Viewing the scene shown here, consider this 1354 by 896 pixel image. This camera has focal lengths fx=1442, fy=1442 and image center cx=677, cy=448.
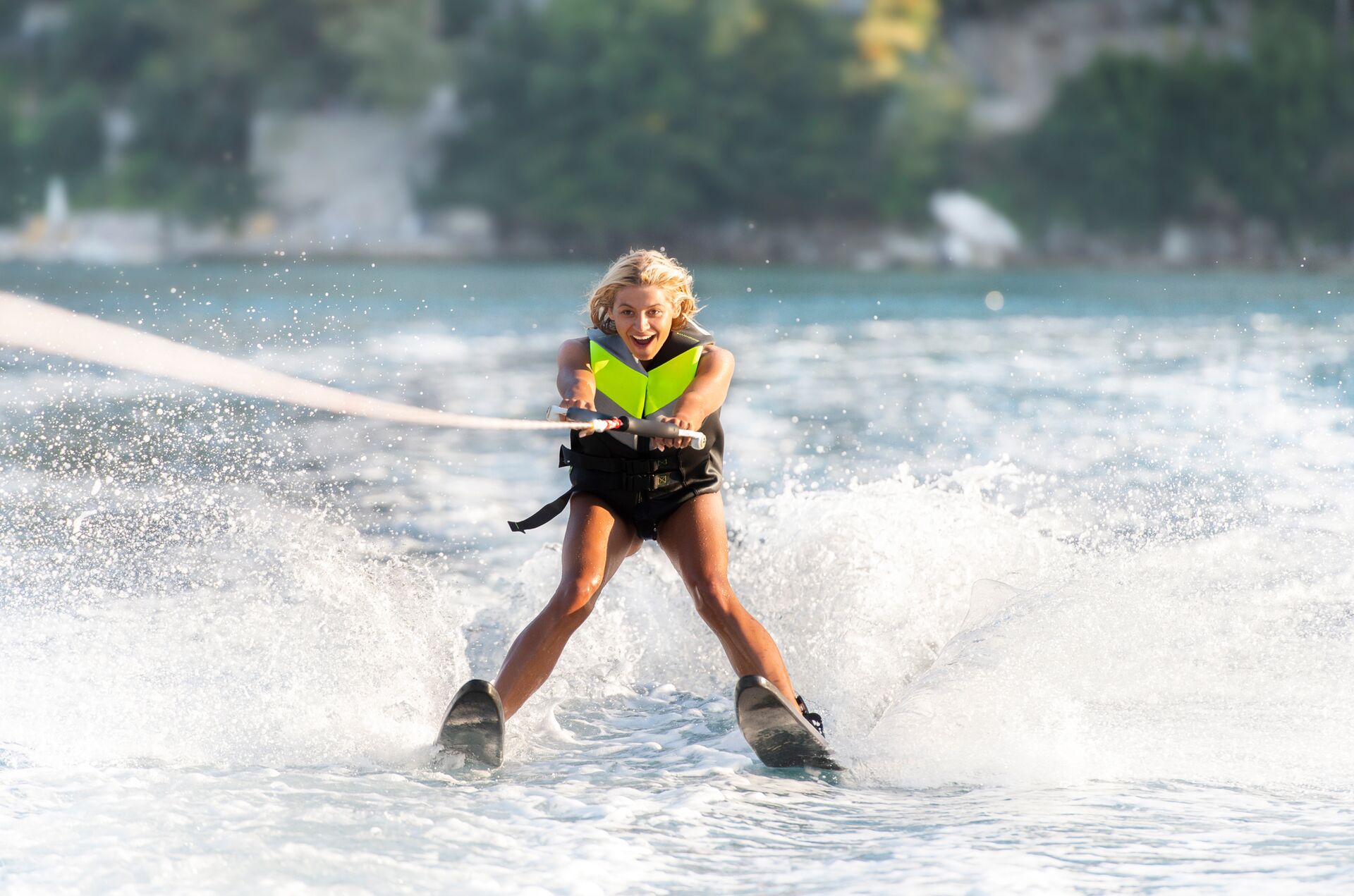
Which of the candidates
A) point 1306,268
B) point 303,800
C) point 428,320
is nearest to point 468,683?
point 303,800

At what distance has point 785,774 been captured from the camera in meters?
3.55

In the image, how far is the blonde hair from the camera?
3883 mm

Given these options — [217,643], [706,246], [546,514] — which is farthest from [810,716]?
[706,246]

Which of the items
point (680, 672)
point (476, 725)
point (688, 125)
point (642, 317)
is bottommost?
point (476, 725)

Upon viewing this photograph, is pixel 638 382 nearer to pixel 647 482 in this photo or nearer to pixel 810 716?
pixel 647 482

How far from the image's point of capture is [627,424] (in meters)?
3.49

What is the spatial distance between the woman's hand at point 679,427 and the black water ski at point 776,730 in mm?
627

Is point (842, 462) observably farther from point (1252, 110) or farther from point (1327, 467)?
point (1252, 110)

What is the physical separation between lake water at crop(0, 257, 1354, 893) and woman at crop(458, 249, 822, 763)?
1.33ft

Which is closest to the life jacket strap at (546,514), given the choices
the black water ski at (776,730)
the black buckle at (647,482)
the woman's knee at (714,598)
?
the black buckle at (647,482)

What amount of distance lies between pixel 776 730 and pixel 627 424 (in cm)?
83

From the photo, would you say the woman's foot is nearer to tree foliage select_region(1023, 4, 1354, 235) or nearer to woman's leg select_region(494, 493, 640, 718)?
woman's leg select_region(494, 493, 640, 718)

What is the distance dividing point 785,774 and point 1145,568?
1.59m

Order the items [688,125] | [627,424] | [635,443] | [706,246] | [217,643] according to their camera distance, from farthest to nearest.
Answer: [688,125]
[706,246]
[217,643]
[635,443]
[627,424]
